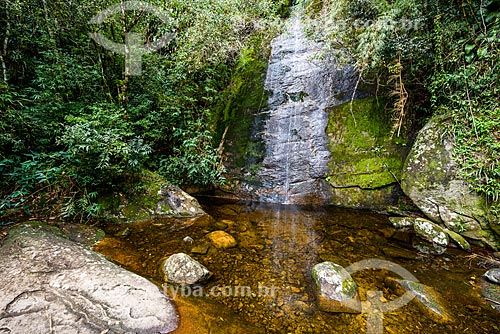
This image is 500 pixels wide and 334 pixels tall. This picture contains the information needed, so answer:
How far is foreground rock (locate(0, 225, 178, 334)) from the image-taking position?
1.75m

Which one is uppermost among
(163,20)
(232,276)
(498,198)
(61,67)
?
(163,20)

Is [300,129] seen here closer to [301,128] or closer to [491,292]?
[301,128]

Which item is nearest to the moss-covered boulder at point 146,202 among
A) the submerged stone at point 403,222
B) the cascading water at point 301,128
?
the cascading water at point 301,128

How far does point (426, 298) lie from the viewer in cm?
255

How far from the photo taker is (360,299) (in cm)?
255

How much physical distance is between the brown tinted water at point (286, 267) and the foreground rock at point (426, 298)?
6 cm

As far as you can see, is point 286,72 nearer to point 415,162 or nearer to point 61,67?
point 415,162

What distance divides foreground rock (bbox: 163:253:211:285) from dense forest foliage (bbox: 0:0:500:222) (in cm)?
206

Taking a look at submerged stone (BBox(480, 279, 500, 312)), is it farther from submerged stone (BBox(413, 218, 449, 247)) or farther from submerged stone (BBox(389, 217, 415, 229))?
submerged stone (BBox(389, 217, 415, 229))

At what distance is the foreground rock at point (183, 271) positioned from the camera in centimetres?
263

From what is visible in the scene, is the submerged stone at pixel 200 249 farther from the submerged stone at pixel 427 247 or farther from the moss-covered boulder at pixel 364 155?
the moss-covered boulder at pixel 364 155

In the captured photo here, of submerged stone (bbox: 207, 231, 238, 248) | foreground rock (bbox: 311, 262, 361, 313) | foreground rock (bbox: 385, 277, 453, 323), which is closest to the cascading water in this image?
submerged stone (bbox: 207, 231, 238, 248)

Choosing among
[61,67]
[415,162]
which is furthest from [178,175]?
[415,162]

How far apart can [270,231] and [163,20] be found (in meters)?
6.00
